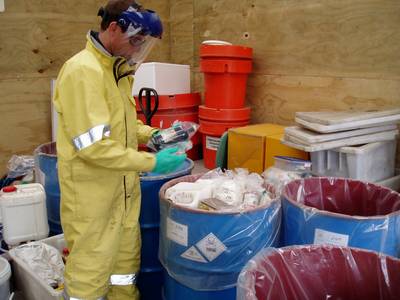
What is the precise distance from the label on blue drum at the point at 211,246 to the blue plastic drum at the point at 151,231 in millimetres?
478

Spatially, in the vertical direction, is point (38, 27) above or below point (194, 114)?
above

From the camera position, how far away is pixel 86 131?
1.18 metres

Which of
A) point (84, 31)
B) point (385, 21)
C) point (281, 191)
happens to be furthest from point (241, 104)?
point (84, 31)

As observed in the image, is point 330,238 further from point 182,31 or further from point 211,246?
point 182,31

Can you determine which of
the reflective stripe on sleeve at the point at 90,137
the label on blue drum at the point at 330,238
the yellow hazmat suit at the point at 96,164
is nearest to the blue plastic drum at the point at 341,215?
the label on blue drum at the point at 330,238

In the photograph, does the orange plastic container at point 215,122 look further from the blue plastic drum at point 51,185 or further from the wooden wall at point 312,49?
the blue plastic drum at point 51,185

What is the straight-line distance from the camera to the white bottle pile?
4.11 ft

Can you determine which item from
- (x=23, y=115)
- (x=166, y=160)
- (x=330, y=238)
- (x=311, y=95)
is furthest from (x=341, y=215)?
(x=23, y=115)

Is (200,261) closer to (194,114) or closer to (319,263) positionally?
(319,263)

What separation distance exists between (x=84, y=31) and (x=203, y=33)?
3.05ft

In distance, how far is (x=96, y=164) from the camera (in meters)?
1.26

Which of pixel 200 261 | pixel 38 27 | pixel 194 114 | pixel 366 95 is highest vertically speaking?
pixel 38 27

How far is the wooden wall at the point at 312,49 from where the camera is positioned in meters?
1.92

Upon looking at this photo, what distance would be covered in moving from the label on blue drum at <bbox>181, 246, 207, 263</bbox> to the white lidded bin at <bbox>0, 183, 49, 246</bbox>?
1.02 meters
